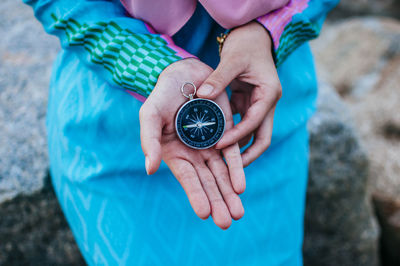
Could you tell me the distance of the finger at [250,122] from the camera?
932mm

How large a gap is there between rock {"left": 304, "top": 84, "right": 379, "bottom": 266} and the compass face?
1.17 metres

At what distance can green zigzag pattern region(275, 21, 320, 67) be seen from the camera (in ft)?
3.46

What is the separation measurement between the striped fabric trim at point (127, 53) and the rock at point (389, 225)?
192cm

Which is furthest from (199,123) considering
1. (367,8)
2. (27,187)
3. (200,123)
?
(367,8)

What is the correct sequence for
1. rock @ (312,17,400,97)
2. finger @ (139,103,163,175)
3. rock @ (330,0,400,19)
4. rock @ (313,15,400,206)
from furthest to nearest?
rock @ (330,0,400,19) → rock @ (312,17,400,97) → rock @ (313,15,400,206) → finger @ (139,103,163,175)

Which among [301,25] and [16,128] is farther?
[16,128]

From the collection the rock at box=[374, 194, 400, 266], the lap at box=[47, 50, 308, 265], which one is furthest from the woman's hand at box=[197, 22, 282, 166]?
the rock at box=[374, 194, 400, 266]

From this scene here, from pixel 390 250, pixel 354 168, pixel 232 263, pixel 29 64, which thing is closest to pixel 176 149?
pixel 232 263

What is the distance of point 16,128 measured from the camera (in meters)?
1.80

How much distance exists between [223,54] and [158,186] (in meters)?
0.43

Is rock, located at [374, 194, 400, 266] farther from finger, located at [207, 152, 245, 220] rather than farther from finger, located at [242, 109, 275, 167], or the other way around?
finger, located at [207, 152, 245, 220]

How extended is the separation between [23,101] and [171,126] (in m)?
1.32

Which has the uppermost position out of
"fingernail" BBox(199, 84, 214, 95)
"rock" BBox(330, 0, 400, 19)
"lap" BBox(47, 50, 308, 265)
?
"fingernail" BBox(199, 84, 214, 95)

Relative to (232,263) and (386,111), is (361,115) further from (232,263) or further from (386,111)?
(232,263)
